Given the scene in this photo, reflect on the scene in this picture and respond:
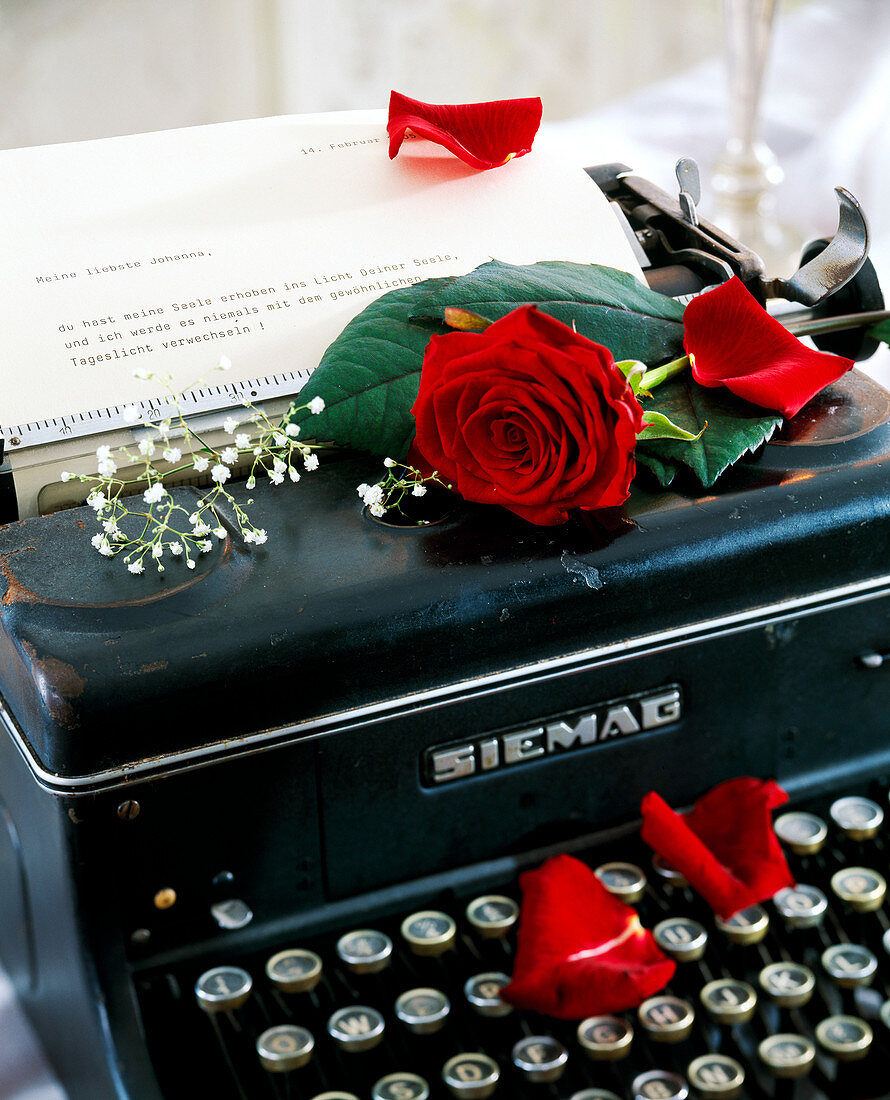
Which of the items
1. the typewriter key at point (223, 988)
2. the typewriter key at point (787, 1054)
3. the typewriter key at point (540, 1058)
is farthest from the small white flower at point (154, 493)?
the typewriter key at point (787, 1054)

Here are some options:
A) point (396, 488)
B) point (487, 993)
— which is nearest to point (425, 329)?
point (396, 488)

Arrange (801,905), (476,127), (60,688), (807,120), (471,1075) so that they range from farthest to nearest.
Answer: (807,120) → (476,127) → (801,905) → (471,1075) → (60,688)

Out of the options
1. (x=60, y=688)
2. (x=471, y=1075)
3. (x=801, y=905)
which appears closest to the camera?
(x=60, y=688)

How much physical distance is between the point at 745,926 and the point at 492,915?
0.56ft

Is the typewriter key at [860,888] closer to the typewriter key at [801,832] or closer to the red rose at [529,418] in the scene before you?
the typewriter key at [801,832]

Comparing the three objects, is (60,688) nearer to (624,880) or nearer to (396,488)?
(396,488)

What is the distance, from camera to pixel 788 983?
908mm

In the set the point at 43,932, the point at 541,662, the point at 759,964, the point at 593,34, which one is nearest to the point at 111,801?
the point at 43,932

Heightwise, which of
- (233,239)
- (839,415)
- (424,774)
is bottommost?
(424,774)

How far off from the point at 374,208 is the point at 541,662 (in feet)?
1.44

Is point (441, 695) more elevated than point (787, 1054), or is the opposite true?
point (441, 695)

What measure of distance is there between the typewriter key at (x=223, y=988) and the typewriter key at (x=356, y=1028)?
0.19 ft

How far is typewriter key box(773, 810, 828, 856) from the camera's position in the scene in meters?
0.98

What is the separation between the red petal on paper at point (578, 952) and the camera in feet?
2.81
